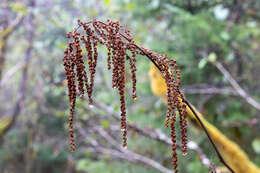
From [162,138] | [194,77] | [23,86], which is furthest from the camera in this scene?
[23,86]

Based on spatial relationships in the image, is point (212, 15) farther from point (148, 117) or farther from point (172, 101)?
point (172, 101)

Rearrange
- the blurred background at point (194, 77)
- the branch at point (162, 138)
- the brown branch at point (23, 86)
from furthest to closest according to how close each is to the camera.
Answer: the brown branch at point (23, 86) → the blurred background at point (194, 77) → the branch at point (162, 138)

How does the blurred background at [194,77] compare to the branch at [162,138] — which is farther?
the blurred background at [194,77]

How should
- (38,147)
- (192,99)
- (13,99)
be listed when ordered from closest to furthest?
(192,99) → (38,147) → (13,99)

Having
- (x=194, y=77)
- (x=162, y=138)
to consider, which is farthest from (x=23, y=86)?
(x=162, y=138)

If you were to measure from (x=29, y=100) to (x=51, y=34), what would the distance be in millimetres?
2899

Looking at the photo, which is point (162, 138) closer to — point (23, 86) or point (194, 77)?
point (194, 77)

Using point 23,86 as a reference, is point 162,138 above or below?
below

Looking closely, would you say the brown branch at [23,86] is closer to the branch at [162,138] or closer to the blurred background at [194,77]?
the blurred background at [194,77]

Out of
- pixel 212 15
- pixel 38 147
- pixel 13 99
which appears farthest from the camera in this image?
pixel 13 99

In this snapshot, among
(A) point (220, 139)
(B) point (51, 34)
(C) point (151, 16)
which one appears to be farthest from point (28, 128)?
(A) point (220, 139)

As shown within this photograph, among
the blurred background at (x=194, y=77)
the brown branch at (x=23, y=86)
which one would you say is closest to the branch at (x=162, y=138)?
the blurred background at (x=194, y=77)

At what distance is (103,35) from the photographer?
0.93 m

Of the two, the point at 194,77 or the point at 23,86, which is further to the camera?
the point at 23,86
